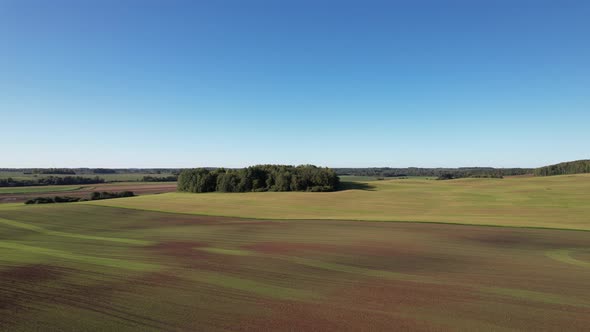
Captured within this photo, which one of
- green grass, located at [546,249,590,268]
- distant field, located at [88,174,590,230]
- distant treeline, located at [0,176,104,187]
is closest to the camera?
green grass, located at [546,249,590,268]

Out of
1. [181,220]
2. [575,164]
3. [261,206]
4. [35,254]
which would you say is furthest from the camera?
[575,164]

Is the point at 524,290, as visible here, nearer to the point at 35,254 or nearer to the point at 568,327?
the point at 568,327

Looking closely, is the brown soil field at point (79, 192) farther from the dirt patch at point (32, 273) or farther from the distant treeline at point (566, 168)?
the distant treeline at point (566, 168)

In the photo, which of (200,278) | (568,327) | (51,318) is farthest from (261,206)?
(568,327)

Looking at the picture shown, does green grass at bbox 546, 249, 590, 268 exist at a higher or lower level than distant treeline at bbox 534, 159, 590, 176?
lower

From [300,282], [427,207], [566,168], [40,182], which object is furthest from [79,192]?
[566,168]

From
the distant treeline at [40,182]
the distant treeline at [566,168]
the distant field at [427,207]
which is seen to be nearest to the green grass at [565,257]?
the distant field at [427,207]

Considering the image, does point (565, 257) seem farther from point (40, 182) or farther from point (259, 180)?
point (40, 182)

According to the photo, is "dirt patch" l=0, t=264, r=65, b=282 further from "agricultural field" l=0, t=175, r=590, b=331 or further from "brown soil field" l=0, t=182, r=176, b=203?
"brown soil field" l=0, t=182, r=176, b=203

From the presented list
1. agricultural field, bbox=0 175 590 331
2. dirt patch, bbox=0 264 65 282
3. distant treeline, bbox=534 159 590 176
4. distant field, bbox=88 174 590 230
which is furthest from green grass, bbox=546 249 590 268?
distant treeline, bbox=534 159 590 176
